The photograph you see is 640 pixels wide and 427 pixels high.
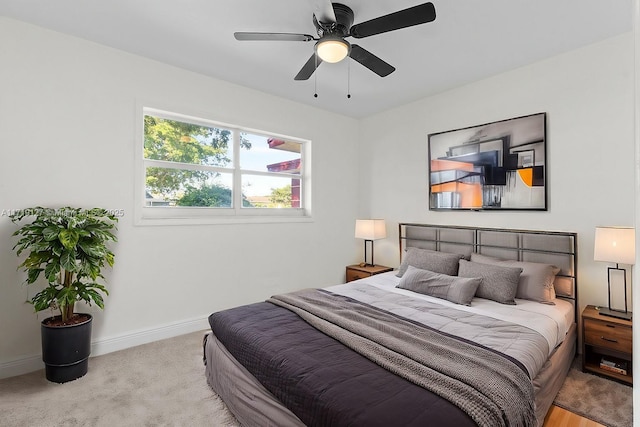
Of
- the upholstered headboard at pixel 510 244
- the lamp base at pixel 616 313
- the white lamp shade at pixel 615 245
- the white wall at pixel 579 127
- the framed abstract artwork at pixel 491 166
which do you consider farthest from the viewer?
the framed abstract artwork at pixel 491 166

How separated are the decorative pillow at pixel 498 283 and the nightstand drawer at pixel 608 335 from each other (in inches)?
22.0

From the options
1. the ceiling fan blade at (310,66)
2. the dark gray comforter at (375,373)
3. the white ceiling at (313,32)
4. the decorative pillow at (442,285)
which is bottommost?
the dark gray comforter at (375,373)

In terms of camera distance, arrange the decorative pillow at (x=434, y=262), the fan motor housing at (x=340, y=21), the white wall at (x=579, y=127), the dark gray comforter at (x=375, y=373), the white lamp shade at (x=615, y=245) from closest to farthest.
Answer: the dark gray comforter at (x=375, y=373) < the fan motor housing at (x=340, y=21) < the white lamp shade at (x=615, y=245) < the white wall at (x=579, y=127) < the decorative pillow at (x=434, y=262)

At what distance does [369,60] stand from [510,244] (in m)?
2.35

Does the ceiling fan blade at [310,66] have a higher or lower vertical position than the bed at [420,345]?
higher

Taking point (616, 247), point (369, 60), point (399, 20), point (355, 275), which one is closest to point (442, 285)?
point (616, 247)

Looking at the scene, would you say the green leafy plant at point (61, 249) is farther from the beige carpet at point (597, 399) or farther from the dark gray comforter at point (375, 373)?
the beige carpet at point (597, 399)

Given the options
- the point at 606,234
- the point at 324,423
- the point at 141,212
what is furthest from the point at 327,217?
the point at 324,423

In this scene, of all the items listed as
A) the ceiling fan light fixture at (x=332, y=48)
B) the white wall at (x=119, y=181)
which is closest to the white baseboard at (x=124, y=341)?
the white wall at (x=119, y=181)

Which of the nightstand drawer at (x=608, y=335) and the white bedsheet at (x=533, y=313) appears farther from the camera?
the nightstand drawer at (x=608, y=335)

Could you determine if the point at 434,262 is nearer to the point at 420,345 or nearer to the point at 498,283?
the point at 498,283

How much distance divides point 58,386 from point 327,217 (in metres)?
3.32

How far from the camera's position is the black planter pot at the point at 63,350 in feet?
7.66

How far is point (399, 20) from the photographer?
1.89m
